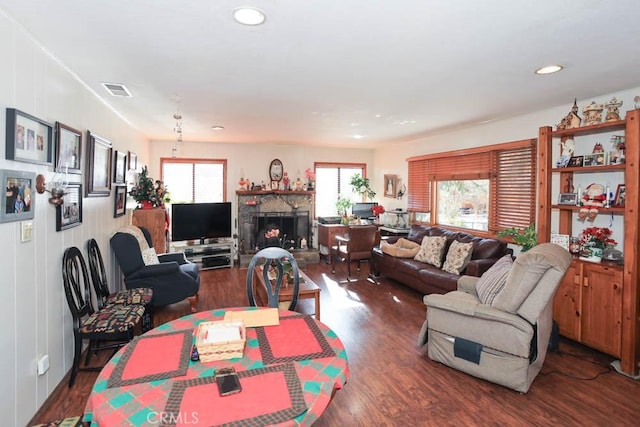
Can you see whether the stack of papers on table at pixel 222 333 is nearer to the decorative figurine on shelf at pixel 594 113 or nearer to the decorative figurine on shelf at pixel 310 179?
the decorative figurine on shelf at pixel 594 113

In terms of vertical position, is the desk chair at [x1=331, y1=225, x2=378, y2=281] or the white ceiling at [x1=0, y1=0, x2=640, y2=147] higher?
the white ceiling at [x1=0, y1=0, x2=640, y2=147]

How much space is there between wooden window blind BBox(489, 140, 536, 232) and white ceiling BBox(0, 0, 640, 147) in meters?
0.67

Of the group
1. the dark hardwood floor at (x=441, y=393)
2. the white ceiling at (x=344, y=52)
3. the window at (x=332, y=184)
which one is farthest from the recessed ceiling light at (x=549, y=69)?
the window at (x=332, y=184)

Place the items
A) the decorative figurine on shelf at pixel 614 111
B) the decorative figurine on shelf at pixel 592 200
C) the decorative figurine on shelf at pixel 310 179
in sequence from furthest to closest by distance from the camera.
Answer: the decorative figurine on shelf at pixel 310 179, the decorative figurine on shelf at pixel 592 200, the decorative figurine on shelf at pixel 614 111

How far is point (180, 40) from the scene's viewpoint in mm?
2113

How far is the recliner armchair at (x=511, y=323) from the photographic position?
2365mm

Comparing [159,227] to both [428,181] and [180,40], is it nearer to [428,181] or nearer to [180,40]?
[180,40]

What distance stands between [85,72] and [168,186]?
3.84 metres

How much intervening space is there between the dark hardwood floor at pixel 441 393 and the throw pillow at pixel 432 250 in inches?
48.3

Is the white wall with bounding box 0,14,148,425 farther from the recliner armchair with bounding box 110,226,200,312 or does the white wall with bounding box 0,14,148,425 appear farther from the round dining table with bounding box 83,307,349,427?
the round dining table with bounding box 83,307,349,427

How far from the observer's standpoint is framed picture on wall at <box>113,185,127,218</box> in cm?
400

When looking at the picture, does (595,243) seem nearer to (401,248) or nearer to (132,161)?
(401,248)

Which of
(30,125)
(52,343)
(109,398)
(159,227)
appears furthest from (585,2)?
(159,227)

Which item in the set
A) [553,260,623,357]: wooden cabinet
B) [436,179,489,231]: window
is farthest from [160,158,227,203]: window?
[553,260,623,357]: wooden cabinet
